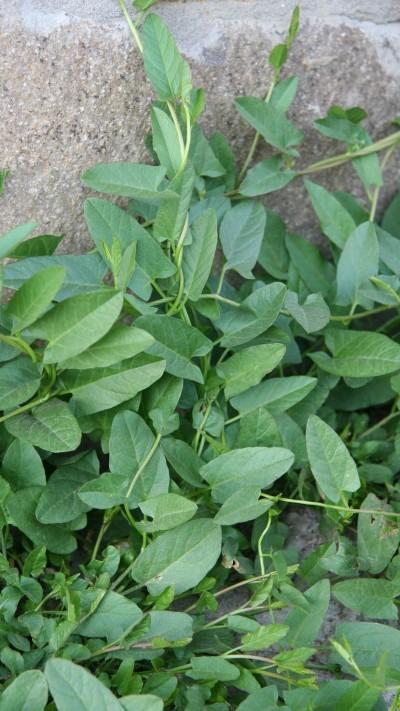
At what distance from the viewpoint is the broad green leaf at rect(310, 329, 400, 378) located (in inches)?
39.1

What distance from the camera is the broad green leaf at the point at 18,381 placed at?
2.86ft

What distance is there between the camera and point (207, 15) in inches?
43.1

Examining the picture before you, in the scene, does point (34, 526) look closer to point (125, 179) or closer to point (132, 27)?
point (125, 179)

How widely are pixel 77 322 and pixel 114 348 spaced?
44 millimetres

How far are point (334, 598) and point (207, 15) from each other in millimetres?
727

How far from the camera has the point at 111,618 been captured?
0.85 meters

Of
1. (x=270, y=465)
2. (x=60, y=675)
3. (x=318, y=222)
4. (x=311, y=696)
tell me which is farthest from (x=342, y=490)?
(x=318, y=222)

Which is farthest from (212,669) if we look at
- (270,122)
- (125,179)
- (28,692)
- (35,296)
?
(270,122)

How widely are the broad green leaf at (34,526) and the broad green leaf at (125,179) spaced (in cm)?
33

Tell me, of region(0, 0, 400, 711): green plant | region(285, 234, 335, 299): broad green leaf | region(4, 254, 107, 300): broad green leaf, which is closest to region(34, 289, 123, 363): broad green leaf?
region(0, 0, 400, 711): green plant

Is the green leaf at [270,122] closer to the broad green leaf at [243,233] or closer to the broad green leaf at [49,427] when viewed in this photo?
the broad green leaf at [243,233]

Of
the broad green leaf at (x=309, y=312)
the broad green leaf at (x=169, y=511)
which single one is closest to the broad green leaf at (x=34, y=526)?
the broad green leaf at (x=169, y=511)

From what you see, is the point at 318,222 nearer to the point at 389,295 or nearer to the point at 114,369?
the point at 389,295

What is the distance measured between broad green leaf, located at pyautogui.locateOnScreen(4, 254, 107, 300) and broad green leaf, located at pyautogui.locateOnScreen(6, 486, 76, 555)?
0.70 feet
